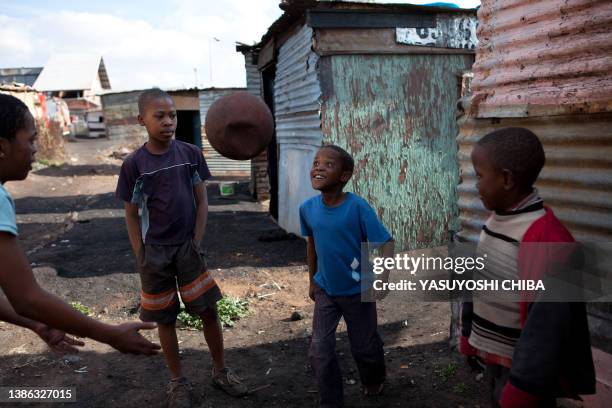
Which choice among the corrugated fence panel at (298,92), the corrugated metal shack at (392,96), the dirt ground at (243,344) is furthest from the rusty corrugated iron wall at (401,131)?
the dirt ground at (243,344)

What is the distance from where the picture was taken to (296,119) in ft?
26.3

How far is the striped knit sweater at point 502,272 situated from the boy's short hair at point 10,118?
183 cm

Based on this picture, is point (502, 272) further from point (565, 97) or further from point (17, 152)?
point (17, 152)

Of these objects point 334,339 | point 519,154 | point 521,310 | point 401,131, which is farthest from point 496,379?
point 401,131

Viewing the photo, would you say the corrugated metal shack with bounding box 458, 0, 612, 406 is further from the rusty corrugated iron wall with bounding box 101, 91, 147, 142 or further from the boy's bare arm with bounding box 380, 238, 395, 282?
the rusty corrugated iron wall with bounding box 101, 91, 147, 142

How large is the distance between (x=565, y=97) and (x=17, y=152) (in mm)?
2646

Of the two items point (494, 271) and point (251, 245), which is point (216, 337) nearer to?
point (494, 271)

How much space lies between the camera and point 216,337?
3438 millimetres

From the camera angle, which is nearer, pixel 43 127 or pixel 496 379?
pixel 496 379

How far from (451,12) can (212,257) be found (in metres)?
4.68

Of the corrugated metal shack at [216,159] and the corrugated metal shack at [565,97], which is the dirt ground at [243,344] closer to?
the corrugated metal shack at [565,97]

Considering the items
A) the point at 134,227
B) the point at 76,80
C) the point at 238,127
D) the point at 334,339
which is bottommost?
the point at 334,339

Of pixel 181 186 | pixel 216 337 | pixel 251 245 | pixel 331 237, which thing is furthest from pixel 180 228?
pixel 251 245

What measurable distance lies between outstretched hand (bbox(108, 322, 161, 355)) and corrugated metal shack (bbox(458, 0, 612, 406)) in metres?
2.26
